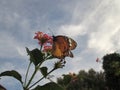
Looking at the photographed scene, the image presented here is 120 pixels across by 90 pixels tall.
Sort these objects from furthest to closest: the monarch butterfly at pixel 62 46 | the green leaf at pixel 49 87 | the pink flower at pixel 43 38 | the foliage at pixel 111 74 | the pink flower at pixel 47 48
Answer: the foliage at pixel 111 74, the pink flower at pixel 43 38, the pink flower at pixel 47 48, the monarch butterfly at pixel 62 46, the green leaf at pixel 49 87

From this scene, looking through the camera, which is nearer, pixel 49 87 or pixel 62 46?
pixel 49 87

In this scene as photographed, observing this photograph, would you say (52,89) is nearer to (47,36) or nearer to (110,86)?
(47,36)

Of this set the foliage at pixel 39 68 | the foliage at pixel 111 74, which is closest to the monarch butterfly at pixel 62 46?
the foliage at pixel 39 68

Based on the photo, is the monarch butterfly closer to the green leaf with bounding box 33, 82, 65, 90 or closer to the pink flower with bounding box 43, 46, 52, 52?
the pink flower with bounding box 43, 46, 52, 52

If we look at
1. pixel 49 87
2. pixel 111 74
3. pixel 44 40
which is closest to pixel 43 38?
pixel 44 40

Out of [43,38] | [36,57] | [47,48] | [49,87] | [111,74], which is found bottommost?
[49,87]

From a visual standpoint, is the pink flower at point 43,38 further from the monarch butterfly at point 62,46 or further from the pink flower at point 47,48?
the monarch butterfly at point 62,46

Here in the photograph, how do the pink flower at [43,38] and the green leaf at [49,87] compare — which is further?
the pink flower at [43,38]

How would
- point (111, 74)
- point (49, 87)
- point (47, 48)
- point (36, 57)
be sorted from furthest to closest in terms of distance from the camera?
point (111, 74) → point (47, 48) → point (36, 57) → point (49, 87)

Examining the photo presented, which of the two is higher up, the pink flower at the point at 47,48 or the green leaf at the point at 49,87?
the pink flower at the point at 47,48

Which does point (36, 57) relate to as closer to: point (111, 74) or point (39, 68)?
point (39, 68)
